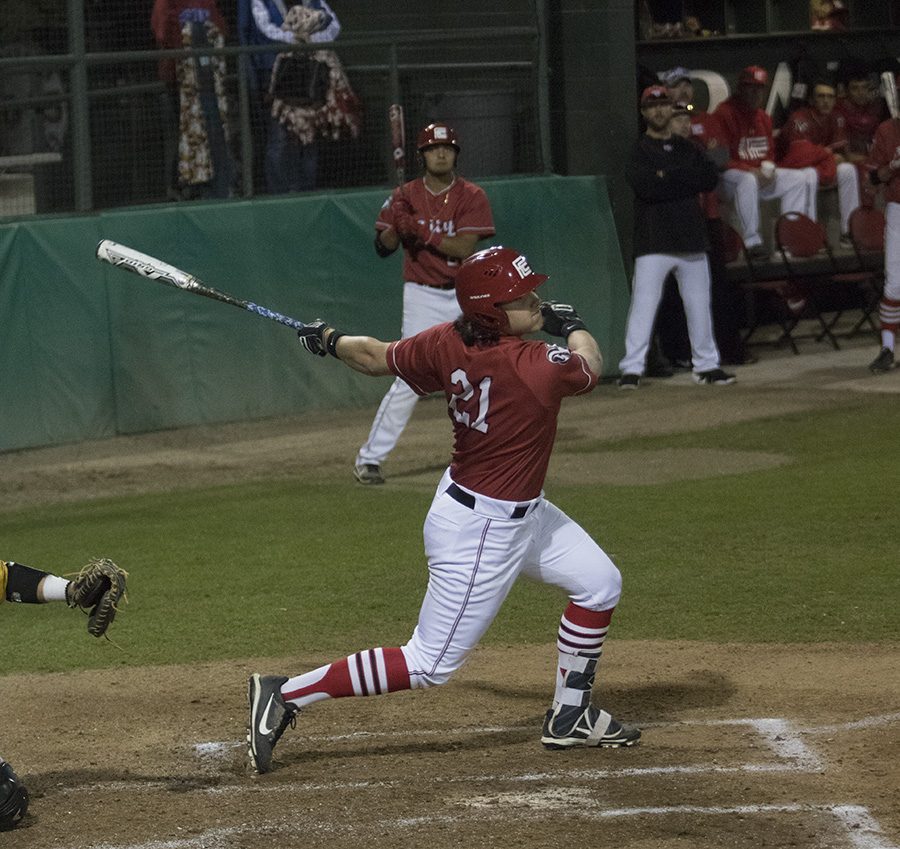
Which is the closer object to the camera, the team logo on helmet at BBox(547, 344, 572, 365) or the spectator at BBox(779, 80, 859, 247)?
the team logo on helmet at BBox(547, 344, 572, 365)

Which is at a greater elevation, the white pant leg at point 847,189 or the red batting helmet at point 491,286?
the red batting helmet at point 491,286

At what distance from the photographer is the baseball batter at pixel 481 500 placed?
210 inches

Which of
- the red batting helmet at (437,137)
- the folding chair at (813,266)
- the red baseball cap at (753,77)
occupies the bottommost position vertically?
the folding chair at (813,266)

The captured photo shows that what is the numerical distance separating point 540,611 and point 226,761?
7.73ft

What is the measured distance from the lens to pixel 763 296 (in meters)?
15.4

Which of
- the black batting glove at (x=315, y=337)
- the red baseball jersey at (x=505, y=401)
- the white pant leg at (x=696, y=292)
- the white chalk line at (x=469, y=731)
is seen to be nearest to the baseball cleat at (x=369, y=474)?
the white pant leg at (x=696, y=292)

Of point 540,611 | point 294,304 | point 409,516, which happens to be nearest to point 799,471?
point 409,516

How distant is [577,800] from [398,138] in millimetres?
8839

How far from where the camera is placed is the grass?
7160 mm

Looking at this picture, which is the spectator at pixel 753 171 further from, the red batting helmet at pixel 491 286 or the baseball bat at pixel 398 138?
the red batting helmet at pixel 491 286

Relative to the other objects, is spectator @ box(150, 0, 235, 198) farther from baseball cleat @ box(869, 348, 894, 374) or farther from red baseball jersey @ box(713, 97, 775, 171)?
baseball cleat @ box(869, 348, 894, 374)

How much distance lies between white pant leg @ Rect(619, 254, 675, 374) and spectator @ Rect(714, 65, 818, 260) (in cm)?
188

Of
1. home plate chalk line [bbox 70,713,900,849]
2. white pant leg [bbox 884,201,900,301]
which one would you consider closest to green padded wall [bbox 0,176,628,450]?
white pant leg [bbox 884,201,900,301]

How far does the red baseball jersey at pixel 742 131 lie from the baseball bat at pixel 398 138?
141 inches
